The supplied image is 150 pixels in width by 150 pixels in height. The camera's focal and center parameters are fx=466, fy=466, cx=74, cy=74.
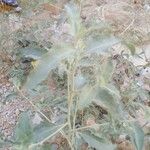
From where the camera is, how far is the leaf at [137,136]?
1640 mm

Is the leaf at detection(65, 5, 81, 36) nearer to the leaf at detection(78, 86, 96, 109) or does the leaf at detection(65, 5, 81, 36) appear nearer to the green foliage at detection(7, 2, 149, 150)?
the green foliage at detection(7, 2, 149, 150)

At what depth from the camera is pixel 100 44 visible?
4.64 feet

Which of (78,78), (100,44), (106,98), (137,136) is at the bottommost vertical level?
(137,136)

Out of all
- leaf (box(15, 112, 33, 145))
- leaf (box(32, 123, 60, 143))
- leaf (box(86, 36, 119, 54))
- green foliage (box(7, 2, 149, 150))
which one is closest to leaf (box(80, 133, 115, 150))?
green foliage (box(7, 2, 149, 150))

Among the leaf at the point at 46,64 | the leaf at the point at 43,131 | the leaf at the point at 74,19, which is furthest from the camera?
the leaf at the point at 43,131

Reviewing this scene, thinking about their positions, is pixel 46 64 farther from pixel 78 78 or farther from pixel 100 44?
pixel 78 78

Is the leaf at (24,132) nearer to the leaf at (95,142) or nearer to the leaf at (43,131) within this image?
the leaf at (43,131)

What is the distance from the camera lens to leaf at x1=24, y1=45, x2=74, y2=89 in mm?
1268

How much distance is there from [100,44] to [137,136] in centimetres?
42

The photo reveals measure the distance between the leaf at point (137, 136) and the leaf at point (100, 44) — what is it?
396 millimetres

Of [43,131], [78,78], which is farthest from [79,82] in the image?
[43,131]

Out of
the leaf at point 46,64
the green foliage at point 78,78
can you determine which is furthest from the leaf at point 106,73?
the leaf at point 46,64

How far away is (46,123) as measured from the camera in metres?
1.63

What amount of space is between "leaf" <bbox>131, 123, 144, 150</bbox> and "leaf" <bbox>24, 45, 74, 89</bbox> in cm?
48
